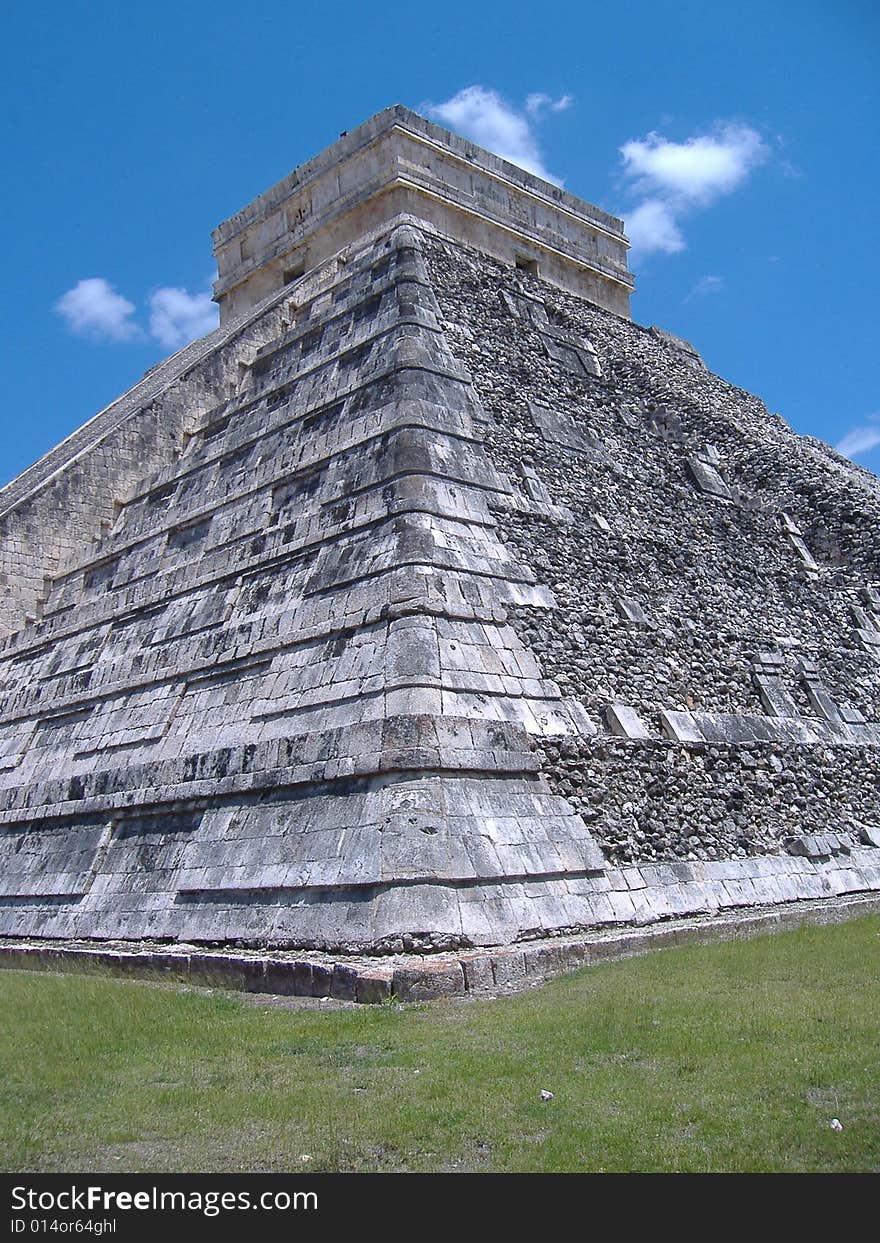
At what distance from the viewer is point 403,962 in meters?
7.46

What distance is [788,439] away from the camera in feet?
67.1

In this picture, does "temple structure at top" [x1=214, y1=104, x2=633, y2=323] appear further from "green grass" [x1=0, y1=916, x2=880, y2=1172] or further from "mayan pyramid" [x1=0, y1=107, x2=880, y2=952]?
"green grass" [x1=0, y1=916, x2=880, y2=1172]

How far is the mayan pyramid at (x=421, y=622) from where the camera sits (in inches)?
356

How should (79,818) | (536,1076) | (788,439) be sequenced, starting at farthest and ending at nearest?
1. (788,439)
2. (79,818)
3. (536,1076)

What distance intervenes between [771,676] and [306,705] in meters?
6.32

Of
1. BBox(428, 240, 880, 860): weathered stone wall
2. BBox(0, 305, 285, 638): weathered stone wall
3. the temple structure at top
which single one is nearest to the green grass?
BBox(428, 240, 880, 860): weathered stone wall

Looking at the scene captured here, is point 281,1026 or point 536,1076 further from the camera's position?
point 281,1026

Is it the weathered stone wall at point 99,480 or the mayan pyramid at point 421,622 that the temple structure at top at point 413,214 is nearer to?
the mayan pyramid at point 421,622

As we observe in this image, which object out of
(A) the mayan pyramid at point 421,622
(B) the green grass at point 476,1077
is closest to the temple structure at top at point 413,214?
(A) the mayan pyramid at point 421,622

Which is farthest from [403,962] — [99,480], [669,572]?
[99,480]

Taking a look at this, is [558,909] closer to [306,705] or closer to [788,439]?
[306,705]

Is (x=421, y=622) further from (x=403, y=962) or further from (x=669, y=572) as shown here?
(x=669, y=572)

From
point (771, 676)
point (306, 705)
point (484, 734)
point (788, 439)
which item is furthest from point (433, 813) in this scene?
point (788, 439)

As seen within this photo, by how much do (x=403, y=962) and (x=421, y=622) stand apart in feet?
10.7
